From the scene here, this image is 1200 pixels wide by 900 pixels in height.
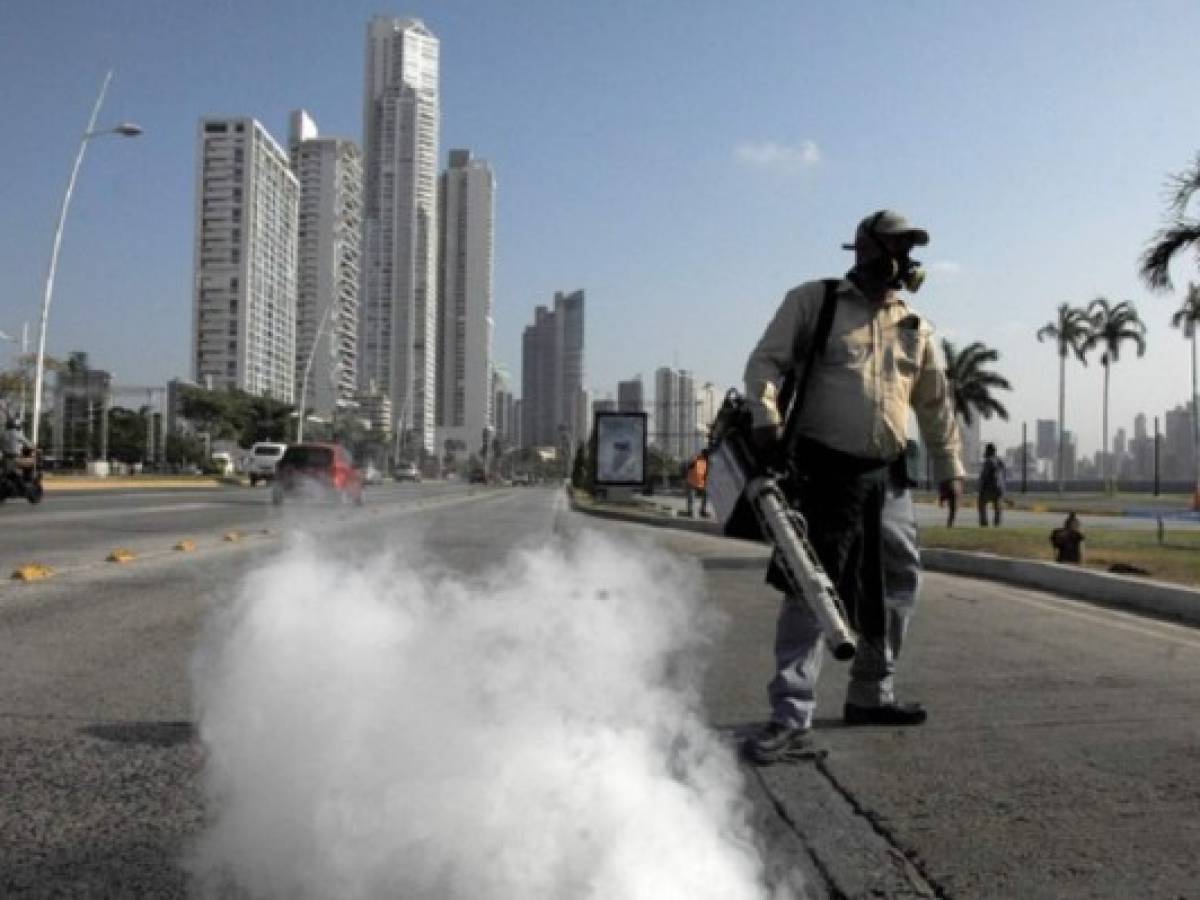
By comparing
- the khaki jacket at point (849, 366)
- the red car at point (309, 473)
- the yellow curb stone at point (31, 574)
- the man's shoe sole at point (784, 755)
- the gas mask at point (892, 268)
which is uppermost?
the gas mask at point (892, 268)

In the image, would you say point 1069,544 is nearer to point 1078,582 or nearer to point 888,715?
point 1078,582

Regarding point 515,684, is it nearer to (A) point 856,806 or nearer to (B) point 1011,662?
(A) point 856,806

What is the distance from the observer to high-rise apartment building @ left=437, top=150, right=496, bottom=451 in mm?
148125

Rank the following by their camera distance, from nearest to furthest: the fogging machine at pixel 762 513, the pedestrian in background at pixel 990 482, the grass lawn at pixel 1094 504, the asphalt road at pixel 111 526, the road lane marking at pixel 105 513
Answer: the fogging machine at pixel 762 513 < the asphalt road at pixel 111 526 < the road lane marking at pixel 105 513 < the pedestrian in background at pixel 990 482 < the grass lawn at pixel 1094 504

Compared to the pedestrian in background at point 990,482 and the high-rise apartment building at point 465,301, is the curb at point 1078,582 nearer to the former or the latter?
the pedestrian in background at point 990,482

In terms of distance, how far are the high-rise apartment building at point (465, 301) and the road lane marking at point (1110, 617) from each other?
5402 inches

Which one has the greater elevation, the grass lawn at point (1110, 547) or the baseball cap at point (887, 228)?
the baseball cap at point (887, 228)

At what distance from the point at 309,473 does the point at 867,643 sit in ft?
37.9

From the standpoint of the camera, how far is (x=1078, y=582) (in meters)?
10.8

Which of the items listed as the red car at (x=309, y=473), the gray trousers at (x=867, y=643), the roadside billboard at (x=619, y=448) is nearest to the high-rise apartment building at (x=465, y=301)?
the roadside billboard at (x=619, y=448)

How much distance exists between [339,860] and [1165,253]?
56.5ft

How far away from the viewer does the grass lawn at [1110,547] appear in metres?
11.9

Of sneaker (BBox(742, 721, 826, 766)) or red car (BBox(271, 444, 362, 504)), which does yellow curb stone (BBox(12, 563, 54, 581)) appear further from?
sneaker (BBox(742, 721, 826, 766))

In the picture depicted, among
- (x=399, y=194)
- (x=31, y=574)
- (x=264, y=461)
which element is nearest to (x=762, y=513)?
(x=31, y=574)
